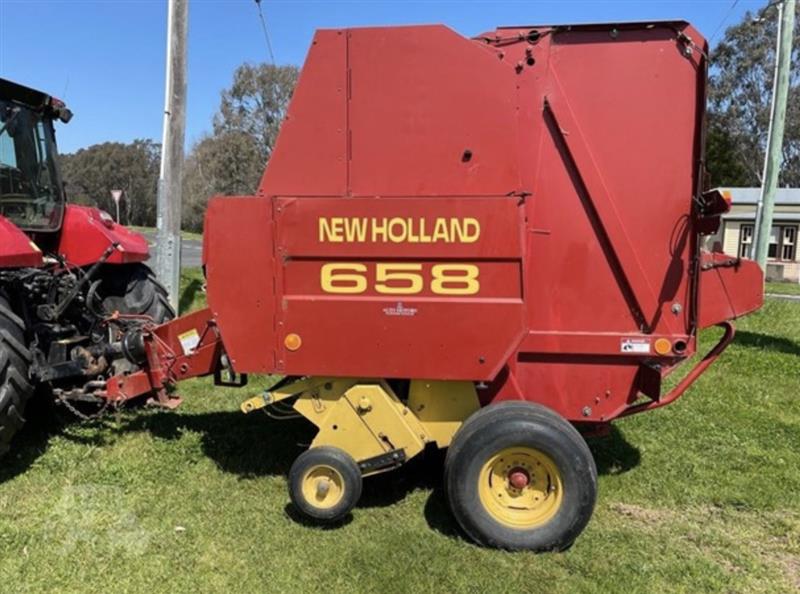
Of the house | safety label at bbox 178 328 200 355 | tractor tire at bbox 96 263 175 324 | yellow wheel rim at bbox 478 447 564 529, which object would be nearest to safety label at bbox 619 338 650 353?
yellow wheel rim at bbox 478 447 564 529

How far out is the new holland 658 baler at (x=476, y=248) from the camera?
3525mm

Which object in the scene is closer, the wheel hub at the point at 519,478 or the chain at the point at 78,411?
the wheel hub at the point at 519,478

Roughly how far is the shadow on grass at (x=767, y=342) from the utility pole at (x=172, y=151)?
22.0 ft

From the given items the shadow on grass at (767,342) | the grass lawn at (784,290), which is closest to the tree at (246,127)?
the grass lawn at (784,290)

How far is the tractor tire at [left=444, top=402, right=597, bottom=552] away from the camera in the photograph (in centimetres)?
344

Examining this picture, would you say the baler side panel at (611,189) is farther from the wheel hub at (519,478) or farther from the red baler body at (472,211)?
the wheel hub at (519,478)

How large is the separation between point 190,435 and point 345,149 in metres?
2.50

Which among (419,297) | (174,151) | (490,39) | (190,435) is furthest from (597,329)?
(174,151)

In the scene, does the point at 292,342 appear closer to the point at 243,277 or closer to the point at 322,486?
the point at 243,277

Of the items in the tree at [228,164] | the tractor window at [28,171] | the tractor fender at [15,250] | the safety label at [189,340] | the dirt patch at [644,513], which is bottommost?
the dirt patch at [644,513]

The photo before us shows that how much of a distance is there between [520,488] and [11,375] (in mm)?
2993

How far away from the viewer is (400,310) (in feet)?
11.8

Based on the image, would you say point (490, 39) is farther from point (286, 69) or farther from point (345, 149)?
point (286, 69)

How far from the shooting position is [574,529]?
3.45 meters
